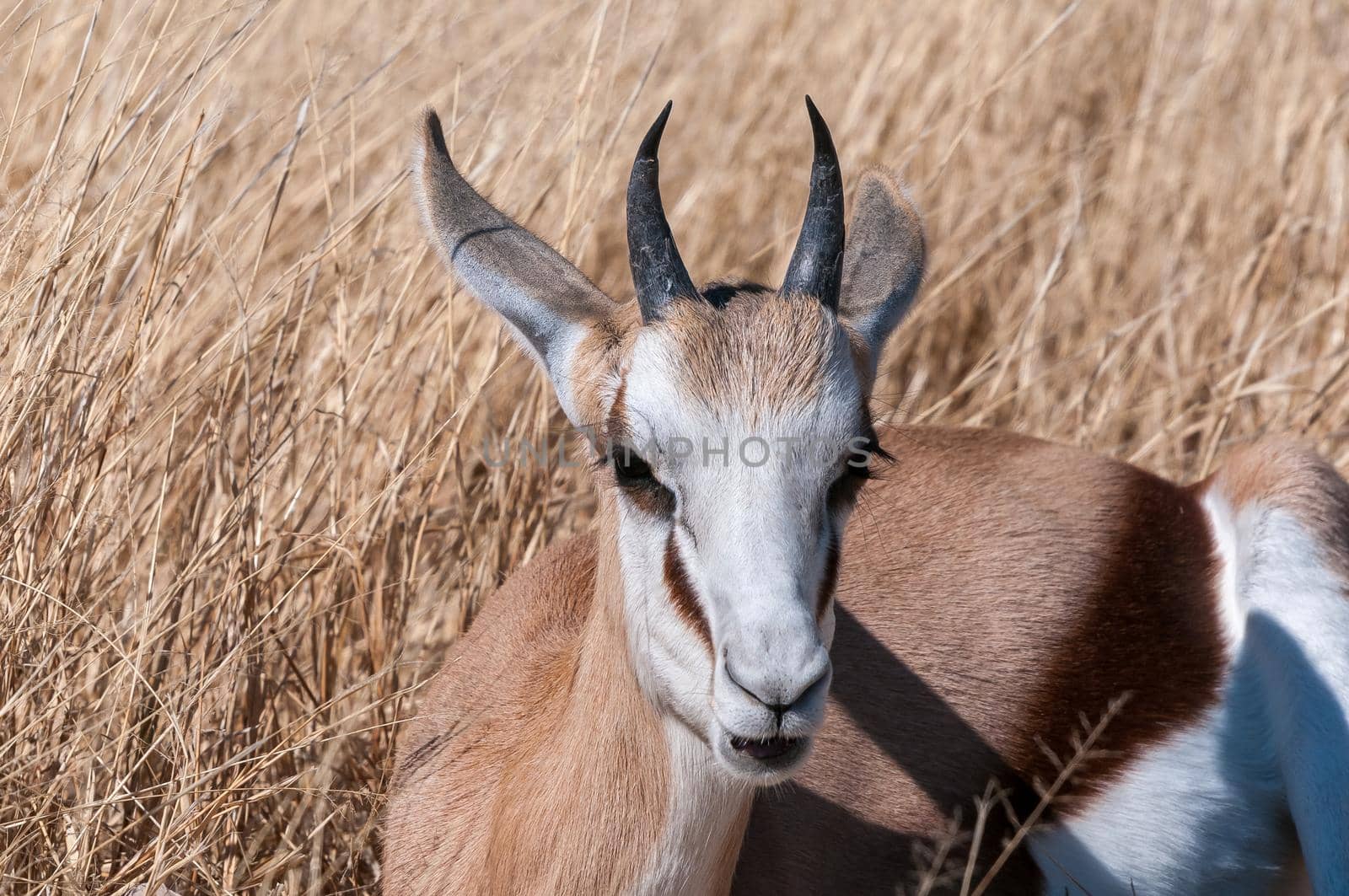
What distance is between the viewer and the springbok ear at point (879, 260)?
3340 millimetres

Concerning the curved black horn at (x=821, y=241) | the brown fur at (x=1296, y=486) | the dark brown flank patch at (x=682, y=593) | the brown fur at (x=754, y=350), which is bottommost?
the brown fur at (x=1296, y=486)

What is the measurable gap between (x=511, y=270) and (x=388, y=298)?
1934 mm

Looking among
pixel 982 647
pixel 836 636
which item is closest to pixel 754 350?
pixel 836 636

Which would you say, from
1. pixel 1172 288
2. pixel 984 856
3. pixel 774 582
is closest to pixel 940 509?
pixel 984 856

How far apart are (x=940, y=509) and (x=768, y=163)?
3.29 m

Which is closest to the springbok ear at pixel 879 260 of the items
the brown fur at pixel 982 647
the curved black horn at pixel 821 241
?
the curved black horn at pixel 821 241

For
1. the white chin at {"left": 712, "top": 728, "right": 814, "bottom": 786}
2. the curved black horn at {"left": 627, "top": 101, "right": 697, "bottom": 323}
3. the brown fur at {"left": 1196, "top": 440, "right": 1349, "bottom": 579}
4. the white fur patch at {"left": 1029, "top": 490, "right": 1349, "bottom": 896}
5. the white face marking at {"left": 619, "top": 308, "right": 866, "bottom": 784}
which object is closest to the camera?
the white face marking at {"left": 619, "top": 308, "right": 866, "bottom": 784}

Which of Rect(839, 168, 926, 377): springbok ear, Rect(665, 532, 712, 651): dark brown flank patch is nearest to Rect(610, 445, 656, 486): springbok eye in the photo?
Rect(665, 532, 712, 651): dark brown flank patch

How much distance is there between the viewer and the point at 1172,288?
6.86 metres

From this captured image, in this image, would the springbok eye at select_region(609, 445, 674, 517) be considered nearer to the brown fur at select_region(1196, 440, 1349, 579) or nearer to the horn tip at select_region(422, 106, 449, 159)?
the horn tip at select_region(422, 106, 449, 159)

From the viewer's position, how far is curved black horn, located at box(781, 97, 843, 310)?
299 cm

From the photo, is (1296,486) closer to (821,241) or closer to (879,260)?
(879,260)

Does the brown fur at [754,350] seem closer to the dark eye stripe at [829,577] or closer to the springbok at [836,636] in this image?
the springbok at [836,636]

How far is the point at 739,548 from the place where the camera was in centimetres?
261
